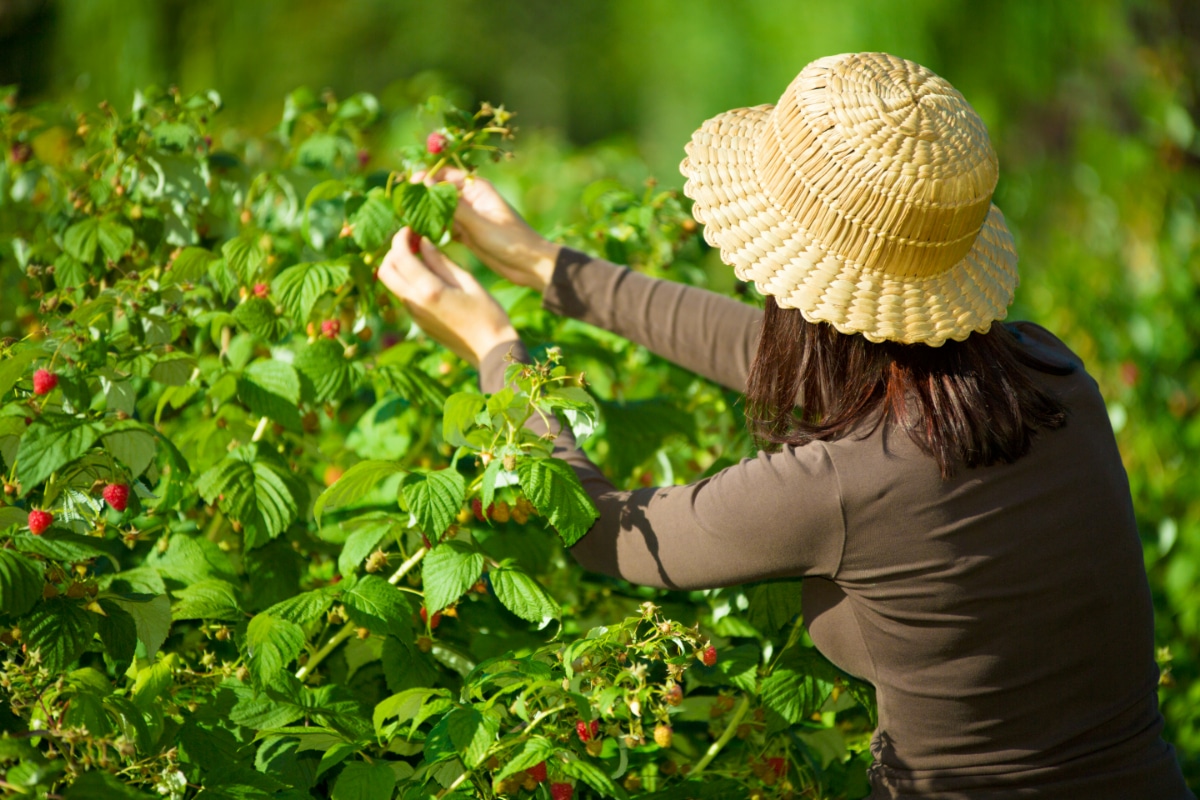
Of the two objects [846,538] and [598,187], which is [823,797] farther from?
[598,187]

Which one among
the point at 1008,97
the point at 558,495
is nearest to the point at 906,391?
the point at 558,495

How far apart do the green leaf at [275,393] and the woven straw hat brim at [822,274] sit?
644mm

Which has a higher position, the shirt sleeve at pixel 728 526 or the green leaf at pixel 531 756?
the shirt sleeve at pixel 728 526

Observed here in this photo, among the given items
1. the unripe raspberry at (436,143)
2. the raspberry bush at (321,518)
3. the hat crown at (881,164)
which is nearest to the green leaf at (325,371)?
the raspberry bush at (321,518)

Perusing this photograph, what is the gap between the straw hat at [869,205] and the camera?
1253 millimetres

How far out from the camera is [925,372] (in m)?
1.34

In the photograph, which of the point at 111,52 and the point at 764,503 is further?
the point at 111,52

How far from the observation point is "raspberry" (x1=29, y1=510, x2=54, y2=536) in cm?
128

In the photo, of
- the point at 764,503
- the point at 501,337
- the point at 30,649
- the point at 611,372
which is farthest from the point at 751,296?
the point at 30,649

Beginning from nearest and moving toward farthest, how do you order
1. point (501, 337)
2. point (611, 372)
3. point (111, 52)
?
1. point (501, 337)
2. point (611, 372)
3. point (111, 52)

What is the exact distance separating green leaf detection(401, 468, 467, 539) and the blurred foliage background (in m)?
1.11

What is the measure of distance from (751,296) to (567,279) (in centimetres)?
39

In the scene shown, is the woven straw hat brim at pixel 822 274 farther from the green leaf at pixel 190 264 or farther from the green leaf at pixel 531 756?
the green leaf at pixel 190 264

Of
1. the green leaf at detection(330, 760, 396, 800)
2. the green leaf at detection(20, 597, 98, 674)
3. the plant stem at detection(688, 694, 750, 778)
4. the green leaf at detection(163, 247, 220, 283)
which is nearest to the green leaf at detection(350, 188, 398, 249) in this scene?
the green leaf at detection(163, 247, 220, 283)
